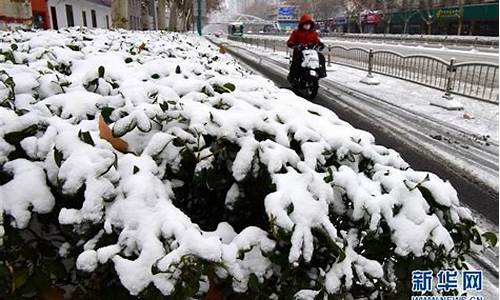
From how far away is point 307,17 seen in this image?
34.1ft

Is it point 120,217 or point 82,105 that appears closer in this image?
point 120,217

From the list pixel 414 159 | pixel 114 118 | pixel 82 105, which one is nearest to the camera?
pixel 114 118

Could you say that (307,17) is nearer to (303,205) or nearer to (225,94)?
(225,94)

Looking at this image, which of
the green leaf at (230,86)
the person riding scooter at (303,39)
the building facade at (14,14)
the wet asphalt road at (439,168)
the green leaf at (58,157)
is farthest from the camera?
the person riding scooter at (303,39)

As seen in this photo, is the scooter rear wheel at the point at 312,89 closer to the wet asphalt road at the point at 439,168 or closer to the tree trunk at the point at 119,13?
the wet asphalt road at the point at 439,168

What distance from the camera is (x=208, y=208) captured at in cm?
172

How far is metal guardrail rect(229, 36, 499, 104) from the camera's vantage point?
9.96 m

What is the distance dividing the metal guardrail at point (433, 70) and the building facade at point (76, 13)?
704 inches

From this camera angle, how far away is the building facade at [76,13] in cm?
2616

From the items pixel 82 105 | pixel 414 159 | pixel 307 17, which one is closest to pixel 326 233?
pixel 82 105

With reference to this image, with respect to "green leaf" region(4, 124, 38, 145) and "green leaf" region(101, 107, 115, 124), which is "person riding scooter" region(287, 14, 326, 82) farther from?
"green leaf" region(4, 124, 38, 145)

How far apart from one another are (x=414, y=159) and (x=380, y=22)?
6226 centimetres

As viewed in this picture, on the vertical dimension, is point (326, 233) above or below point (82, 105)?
below

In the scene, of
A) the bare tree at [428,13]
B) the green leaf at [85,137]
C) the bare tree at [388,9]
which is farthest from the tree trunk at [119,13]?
the bare tree at [388,9]
